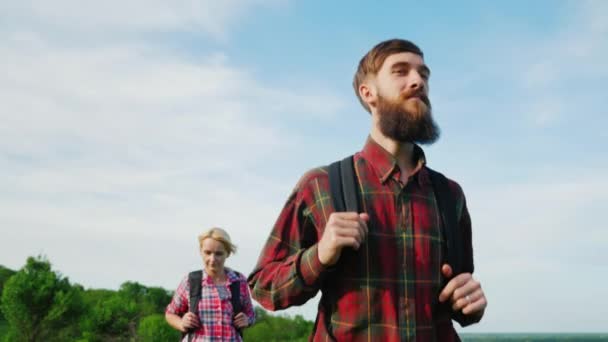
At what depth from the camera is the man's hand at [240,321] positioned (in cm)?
646

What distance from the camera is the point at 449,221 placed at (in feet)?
8.07

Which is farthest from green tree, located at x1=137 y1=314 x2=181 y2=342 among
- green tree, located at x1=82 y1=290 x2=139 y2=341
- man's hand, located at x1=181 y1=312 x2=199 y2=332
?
man's hand, located at x1=181 y1=312 x2=199 y2=332

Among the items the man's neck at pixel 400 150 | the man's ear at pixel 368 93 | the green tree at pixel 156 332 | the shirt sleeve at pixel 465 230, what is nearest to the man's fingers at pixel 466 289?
the shirt sleeve at pixel 465 230

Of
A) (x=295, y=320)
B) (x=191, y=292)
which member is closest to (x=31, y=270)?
(x=295, y=320)

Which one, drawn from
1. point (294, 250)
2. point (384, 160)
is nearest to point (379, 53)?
point (384, 160)

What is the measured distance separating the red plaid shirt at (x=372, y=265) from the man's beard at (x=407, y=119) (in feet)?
0.38

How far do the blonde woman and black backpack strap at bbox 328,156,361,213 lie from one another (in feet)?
14.3

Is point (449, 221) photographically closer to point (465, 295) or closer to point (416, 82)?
point (465, 295)

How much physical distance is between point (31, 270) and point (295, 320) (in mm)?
11893

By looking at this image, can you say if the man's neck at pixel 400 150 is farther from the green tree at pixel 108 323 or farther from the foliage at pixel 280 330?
the foliage at pixel 280 330

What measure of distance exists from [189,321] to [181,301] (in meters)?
0.39

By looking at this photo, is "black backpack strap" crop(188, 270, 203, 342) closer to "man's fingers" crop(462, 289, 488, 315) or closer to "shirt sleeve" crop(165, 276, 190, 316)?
"shirt sleeve" crop(165, 276, 190, 316)

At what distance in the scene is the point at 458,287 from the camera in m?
2.22

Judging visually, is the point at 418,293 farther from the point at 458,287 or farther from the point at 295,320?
the point at 295,320
